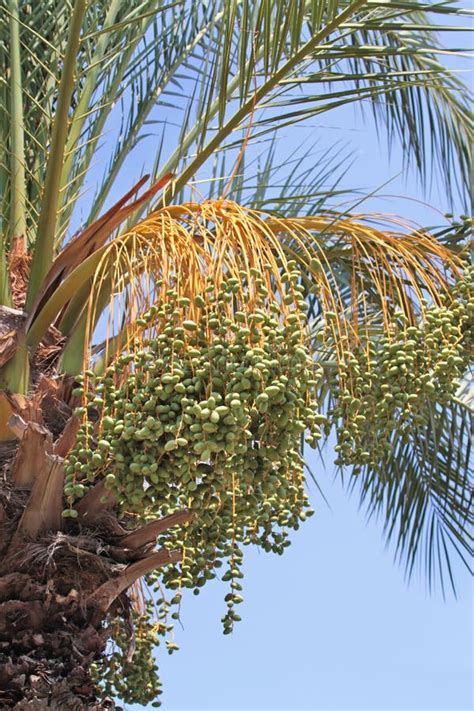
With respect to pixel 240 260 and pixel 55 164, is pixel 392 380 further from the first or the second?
pixel 55 164

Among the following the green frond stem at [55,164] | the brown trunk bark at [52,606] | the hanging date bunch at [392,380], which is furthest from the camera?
the green frond stem at [55,164]

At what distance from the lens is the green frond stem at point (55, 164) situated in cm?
326

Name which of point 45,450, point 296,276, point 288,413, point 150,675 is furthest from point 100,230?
point 150,675

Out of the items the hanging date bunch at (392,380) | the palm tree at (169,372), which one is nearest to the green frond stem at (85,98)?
the palm tree at (169,372)

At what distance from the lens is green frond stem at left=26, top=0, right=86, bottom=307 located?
326cm

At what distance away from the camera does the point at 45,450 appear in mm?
2955

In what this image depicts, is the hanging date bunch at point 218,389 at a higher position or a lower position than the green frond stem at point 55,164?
lower

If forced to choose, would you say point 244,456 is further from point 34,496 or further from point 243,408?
point 34,496

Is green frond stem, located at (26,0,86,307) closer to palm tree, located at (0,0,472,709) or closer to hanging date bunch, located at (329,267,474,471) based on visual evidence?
palm tree, located at (0,0,472,709)

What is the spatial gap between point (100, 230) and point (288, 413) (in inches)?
42.4

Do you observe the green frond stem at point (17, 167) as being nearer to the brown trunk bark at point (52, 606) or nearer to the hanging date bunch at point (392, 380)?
the brown trunk bark at point (52, 606)

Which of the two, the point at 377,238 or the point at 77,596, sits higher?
the point at 377,238

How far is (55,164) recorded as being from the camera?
3266mm

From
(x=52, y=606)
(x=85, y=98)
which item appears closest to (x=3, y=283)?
(x=52, y=606)
